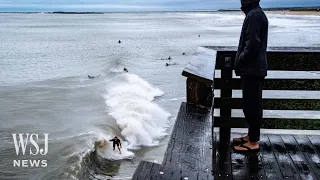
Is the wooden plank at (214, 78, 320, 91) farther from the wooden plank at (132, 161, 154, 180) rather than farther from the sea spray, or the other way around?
the sea spray

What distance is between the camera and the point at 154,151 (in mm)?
11719

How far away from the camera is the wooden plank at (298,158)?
4.09 meters

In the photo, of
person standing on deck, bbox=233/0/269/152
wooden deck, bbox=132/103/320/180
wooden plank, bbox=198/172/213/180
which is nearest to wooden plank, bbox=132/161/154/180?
wooden deck, bbox=132/103/320/180

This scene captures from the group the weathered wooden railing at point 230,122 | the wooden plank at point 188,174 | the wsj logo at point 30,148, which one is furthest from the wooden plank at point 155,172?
the wsj logo at point 30,148

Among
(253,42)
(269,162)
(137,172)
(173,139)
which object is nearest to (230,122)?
(269,162)

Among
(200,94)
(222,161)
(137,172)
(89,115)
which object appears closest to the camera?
(137,172)

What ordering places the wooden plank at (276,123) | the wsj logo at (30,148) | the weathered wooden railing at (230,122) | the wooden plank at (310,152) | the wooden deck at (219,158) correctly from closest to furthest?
the wooden deck at (219,158)
the weathered wooden railing at (230,122)
the wooden plank at (310,152)
the wooden plank at (276,123)
the wsj logo at (30,148)

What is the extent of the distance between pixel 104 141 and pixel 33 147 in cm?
249

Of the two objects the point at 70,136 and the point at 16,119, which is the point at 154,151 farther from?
the point at 16,119

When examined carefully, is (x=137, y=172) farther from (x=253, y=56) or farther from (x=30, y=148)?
(x=30, y=148)

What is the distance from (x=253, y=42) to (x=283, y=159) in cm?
157

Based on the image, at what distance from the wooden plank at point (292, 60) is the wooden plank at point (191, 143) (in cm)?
195

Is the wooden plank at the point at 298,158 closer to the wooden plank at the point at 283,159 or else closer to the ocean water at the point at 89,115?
the wooden plank at the point at 283,159

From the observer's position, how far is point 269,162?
14.4 ft
